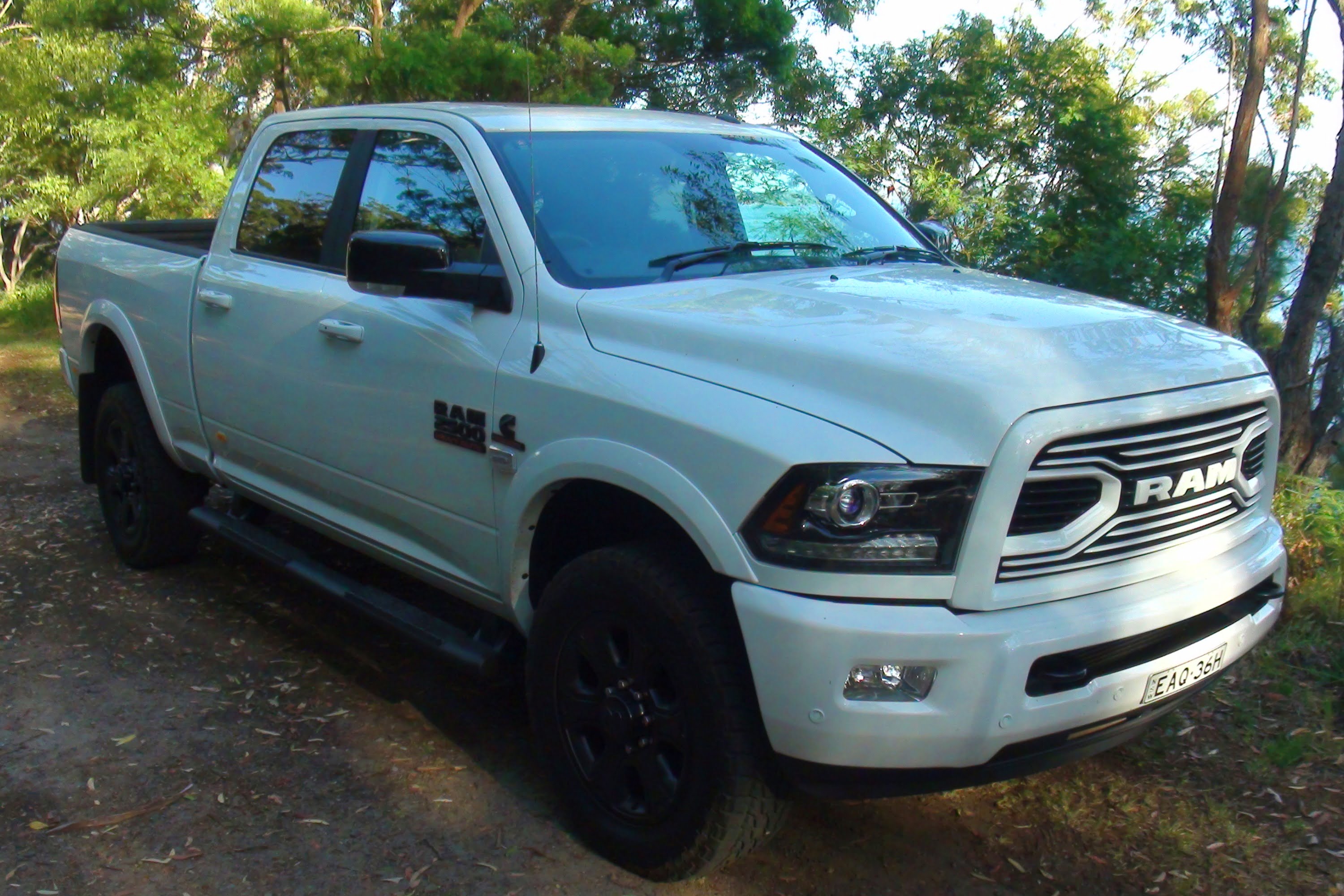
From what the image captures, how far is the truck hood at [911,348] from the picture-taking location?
2658 mm

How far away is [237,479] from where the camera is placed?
4746 millimetres

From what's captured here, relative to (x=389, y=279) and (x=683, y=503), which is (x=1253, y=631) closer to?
(x=683, y=503)

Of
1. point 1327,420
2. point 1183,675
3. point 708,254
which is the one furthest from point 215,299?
point 1327,420

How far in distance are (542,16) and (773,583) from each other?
1380cm

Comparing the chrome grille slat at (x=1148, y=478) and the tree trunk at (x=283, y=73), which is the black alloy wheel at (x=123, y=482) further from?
the tree trunk at (x=283, y=73)

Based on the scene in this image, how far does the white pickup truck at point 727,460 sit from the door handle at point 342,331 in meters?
0.01

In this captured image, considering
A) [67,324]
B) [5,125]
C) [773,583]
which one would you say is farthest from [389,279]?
[5,125]

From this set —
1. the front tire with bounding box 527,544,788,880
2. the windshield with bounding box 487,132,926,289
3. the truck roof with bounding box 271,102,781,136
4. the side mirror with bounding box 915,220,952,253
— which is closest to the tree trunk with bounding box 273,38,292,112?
the truck roof with bounding box 271,102,781,136

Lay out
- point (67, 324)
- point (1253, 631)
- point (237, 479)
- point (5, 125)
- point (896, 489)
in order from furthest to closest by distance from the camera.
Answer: point (5, 125) → point (67, 324) → point (237, 479) → point (1253, 631) → point (896, 489)

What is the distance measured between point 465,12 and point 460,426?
489 inches

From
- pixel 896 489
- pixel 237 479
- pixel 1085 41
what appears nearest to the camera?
pixel 896 489

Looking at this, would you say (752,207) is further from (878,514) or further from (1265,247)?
(1265,247)

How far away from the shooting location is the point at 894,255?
4059mm

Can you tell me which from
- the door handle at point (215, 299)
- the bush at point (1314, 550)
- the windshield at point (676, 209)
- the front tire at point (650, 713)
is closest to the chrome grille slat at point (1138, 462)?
the front tire at point (650, 713)
